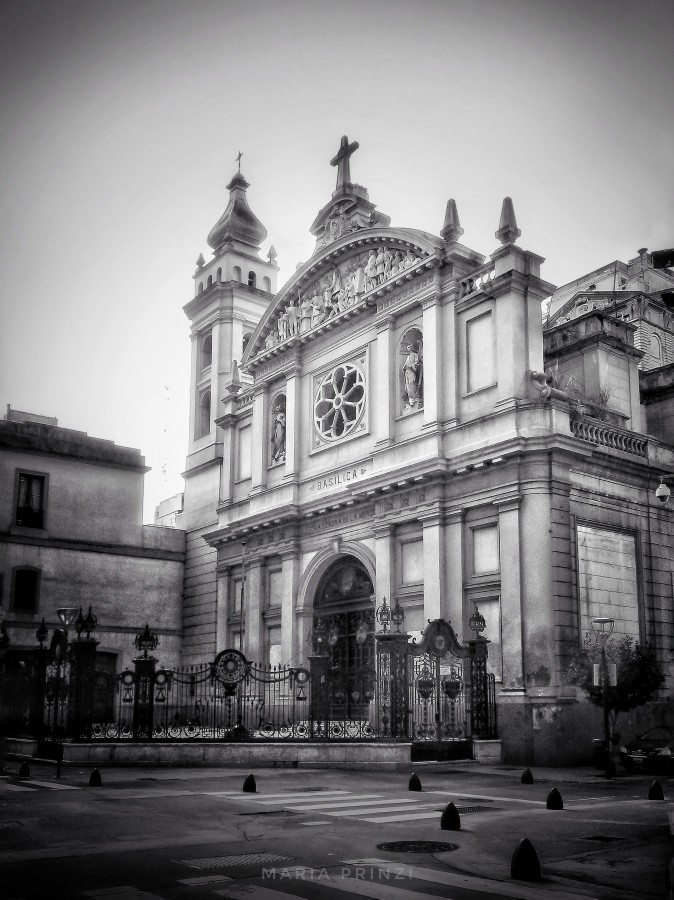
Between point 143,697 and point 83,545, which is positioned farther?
point 83,545

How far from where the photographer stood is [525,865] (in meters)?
9.02

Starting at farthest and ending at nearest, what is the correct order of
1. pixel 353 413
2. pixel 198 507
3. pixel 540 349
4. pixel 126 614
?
pixel 198 507 → pixel 126 614 → pixel 353 413 → pixel 540 349

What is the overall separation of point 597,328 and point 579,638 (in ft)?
37.5

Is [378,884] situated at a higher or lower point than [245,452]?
lower

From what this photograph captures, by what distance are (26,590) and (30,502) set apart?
401 centimetres

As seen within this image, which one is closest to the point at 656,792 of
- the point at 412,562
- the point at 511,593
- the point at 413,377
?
the point at 511,593

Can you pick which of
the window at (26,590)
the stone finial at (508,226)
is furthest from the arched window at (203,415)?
the stone finial at (508,226)

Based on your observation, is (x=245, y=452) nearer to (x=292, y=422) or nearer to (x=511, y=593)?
(x=292, y=422)

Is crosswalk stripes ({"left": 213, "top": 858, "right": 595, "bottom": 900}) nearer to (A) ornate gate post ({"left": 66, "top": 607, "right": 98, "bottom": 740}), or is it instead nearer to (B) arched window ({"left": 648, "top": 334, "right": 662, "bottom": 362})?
(A) ornate gate post ({"left": 66, "top": 607, "right": 98, "bottom": 740})

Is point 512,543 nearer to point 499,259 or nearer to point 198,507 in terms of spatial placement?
point 499,259


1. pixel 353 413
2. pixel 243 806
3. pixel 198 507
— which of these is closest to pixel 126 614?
pixel 198 507

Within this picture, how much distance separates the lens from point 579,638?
89.5 feet

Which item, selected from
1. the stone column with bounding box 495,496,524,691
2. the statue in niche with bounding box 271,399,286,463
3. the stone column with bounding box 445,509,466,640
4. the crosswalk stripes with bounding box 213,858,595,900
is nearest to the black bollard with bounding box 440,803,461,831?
the crosswalk stripes with bounding box 213,858,595,900

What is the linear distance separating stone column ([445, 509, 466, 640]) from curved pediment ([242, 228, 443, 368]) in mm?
9236
